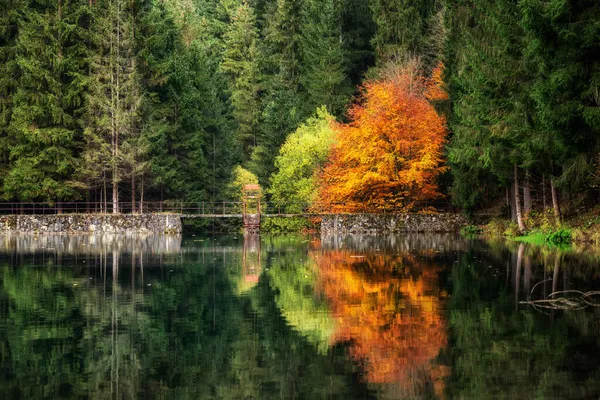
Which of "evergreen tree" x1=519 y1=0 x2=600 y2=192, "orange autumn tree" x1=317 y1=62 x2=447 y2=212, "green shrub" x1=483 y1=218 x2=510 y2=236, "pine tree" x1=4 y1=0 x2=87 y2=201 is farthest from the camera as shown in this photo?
"pine tree" x1=4 y1=0 x2=87 y2=201

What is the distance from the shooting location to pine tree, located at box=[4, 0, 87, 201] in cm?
5825

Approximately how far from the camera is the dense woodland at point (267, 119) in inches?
1598

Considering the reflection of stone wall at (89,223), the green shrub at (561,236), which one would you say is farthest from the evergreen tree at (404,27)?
the green shrub at (561,236)

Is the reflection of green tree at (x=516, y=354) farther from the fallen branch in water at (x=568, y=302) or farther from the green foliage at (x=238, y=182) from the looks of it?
the green foliage at (x=238, y=182)

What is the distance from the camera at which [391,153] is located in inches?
2119

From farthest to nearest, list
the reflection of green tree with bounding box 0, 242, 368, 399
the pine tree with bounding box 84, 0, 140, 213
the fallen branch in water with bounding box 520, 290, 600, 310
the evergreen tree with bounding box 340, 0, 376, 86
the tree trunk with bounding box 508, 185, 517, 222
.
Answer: the evergreen tree with bounding box 340, 0, 376, 86 → the pine tree with bounding box 84, 0, 140, 213 → the tree trunk with bounding box 508, 185, 517, 222 → the fallen branch in water with bounding box 520, 290, 600, 310 → the reflection of green tree with bounding box 0, 242, 368, 399

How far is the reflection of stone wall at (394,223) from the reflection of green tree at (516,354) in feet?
122

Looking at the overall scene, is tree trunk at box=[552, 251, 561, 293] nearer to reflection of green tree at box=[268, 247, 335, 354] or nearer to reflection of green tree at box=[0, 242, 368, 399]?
reflection of green tree at box=[268, 247, 335, 354]

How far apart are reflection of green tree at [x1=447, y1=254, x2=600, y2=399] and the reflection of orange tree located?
418 millimetres

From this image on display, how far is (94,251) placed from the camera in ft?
115

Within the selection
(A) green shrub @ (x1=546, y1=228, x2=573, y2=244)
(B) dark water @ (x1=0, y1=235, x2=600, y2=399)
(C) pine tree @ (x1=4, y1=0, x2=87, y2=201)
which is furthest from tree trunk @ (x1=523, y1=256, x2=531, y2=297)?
(C) pine tree @ (x1=4, y1=0, x2=87, y2=201)

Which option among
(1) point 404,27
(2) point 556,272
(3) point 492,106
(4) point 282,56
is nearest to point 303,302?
(2) point 556,272

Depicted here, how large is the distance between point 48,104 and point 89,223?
362 inches

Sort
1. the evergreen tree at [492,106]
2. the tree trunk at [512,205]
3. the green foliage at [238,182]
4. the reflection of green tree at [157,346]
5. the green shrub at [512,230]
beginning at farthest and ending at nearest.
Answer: the green foliage at [238,182] < the tree trunk at [512,205] < the green shrub at [512,230] < the evergreen tree at [492,106] < the reflection of green tree at [157,346]
